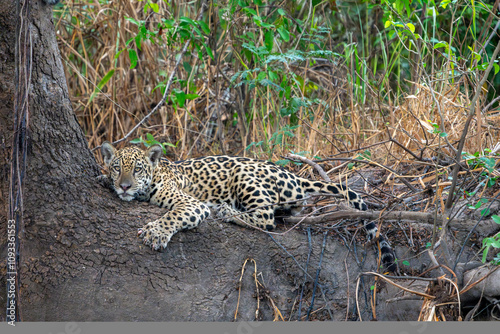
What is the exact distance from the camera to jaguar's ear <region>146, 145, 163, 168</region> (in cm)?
508

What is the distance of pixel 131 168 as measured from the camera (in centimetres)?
484

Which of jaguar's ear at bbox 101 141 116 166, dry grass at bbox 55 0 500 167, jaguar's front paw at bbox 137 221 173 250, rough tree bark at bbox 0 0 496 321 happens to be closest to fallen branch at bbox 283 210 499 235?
rough tree bark at bbox 0 0 496 321

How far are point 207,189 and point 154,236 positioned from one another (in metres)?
1.47

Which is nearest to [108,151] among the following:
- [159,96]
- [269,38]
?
[269,38]

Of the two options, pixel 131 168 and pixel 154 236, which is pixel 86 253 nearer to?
pixel 154 236

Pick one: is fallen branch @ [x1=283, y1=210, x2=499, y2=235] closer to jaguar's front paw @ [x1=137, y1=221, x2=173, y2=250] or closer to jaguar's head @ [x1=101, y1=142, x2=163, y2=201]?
jaguar's front paw @ [x1=137, y1=221, x2=173, y2=250]

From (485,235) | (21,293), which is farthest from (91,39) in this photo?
(485,235)

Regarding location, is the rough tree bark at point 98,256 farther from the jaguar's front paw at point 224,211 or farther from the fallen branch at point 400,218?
the jaguar's front paw at point 224,211

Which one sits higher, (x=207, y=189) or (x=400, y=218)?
(x=400, y=218)

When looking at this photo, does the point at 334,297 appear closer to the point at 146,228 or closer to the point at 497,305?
the point at 497,305

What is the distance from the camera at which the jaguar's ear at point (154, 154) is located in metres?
5.08

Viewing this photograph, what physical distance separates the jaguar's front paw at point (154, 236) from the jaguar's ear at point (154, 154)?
1.11 meters

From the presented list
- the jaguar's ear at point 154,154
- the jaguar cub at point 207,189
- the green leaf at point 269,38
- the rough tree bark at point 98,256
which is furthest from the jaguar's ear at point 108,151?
the green leaf at point 269,38

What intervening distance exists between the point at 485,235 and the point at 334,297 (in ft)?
4.26
